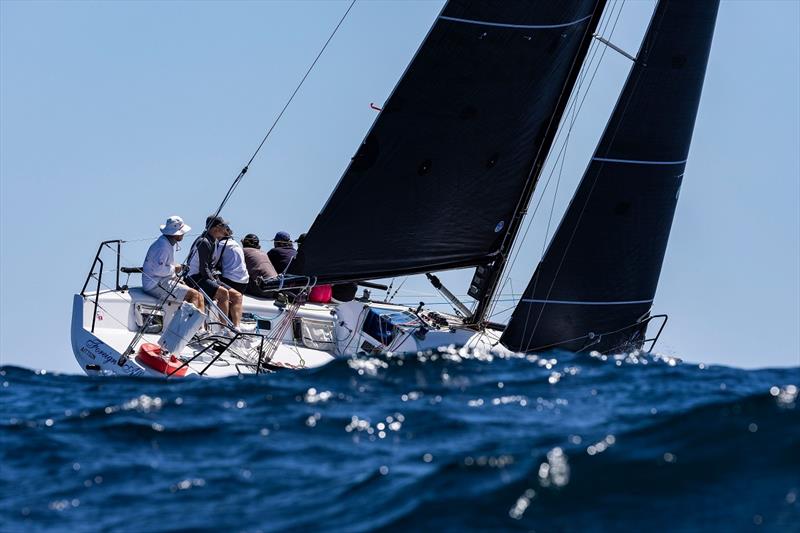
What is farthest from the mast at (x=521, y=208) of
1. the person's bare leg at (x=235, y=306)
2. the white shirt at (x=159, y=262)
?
the white shirt at (x=159, y=262)

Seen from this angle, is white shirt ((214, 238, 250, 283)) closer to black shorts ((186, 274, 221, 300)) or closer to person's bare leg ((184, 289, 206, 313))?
black shorts ((186, 274, 221, 300))

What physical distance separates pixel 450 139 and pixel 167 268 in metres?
3.46

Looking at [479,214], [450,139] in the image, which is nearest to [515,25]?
[450,139]

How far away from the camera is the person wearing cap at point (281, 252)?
16.7 m

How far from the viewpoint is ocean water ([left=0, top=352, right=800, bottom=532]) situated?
684cm

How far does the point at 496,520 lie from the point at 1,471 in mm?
3207

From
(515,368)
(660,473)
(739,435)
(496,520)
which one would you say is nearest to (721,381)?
(515,368)

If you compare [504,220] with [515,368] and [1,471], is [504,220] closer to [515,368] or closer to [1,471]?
[515,368]

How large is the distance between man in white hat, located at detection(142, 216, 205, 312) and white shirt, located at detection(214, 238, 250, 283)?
478 millimetres

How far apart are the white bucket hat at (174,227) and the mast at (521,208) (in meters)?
3.35

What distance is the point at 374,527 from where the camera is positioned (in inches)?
264

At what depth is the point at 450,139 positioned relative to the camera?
1402 centimetres

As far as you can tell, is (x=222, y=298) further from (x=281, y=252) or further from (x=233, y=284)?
(x=281, y=252)

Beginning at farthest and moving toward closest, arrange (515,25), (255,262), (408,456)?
(255,262) → (515,25) → (408,456)
